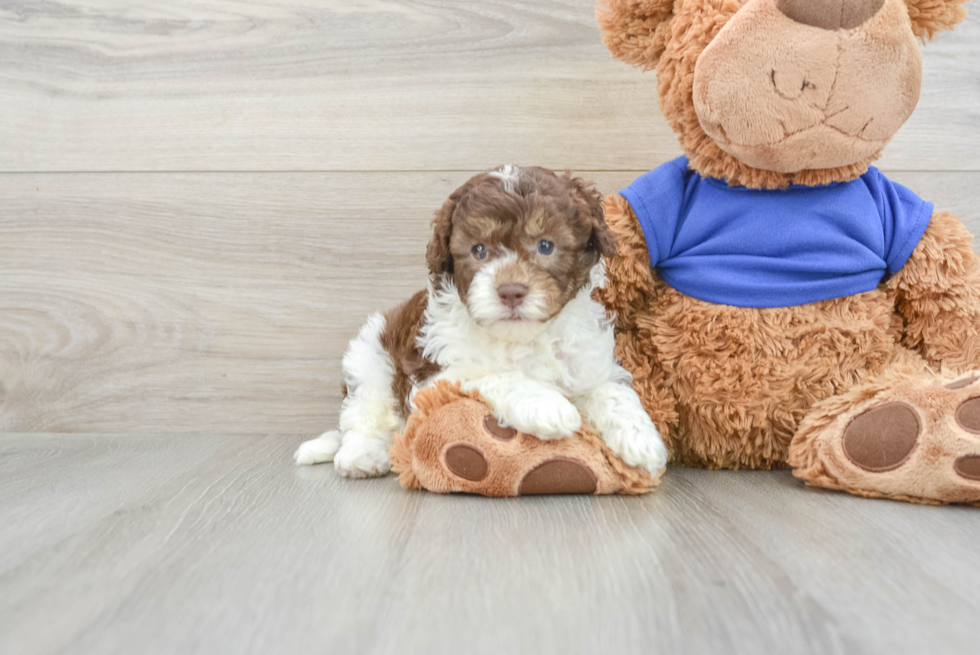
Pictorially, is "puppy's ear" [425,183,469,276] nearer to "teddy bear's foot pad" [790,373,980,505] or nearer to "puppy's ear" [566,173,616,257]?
"puppy's ear" [566,173,616,257]

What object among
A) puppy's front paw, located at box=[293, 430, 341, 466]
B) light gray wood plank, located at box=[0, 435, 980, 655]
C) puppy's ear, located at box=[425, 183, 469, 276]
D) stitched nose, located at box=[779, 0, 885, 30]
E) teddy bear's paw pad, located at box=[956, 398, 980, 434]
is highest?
stitched nose, located at box=[779, 0, 885, 30]

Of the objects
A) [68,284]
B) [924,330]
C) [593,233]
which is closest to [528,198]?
[593,233]

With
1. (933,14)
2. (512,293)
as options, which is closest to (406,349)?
(512,293)

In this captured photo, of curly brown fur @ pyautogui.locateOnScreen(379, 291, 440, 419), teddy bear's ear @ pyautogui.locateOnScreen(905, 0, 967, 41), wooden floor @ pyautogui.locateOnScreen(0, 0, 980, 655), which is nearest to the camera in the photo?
teddy bear's ear @ pyautogui.locateOnScreen(905, 0, 967, 41)

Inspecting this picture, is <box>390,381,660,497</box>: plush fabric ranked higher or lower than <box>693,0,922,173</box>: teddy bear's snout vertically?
Answer: lower

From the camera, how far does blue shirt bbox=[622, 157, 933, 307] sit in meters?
1.19

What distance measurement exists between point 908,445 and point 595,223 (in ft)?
1.78

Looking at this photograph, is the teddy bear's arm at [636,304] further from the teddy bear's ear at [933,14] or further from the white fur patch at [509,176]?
the teddy bear's ear at [933,14]

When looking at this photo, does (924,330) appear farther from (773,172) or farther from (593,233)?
(593,233)

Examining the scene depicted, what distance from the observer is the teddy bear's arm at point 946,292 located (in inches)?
47.1

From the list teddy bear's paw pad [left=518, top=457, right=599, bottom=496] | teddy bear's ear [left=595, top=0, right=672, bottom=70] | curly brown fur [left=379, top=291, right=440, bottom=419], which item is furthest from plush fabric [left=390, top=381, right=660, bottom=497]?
teddy bear's ear [left=595, top=0, right=672, bottom=70]

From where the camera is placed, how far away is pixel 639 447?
1.08 metres

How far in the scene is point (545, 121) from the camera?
1.60 metres

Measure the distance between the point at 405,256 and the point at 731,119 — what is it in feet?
Result: 2.61
